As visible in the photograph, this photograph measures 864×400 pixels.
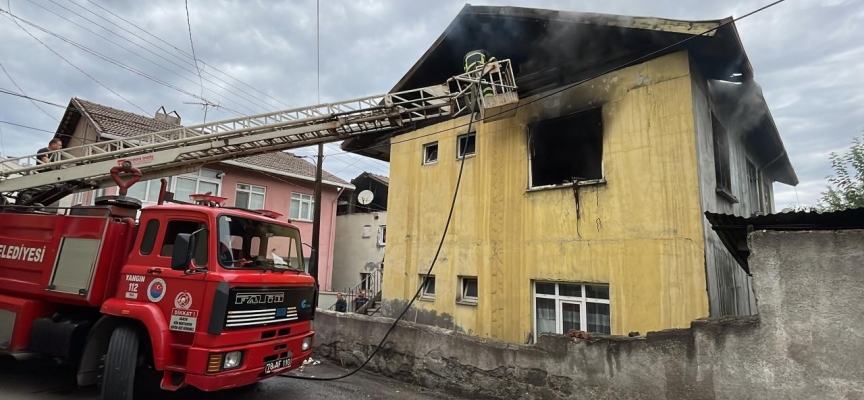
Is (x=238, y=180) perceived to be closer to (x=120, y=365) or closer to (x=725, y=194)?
(x=120, y=365)

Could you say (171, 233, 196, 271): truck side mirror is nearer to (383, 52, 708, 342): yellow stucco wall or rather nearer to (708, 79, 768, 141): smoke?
(383, 52, 708, 342): yellow stucco wall

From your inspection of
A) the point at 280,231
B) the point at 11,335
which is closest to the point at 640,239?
the point at 280,231

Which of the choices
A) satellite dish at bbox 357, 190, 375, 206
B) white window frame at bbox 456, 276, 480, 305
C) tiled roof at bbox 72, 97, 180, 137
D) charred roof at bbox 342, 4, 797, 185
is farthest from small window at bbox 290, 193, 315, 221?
white window frame at bbox 456, 276, 480, 305

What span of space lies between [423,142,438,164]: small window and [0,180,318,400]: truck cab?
4.18 metres

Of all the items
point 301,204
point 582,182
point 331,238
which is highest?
point 301,204

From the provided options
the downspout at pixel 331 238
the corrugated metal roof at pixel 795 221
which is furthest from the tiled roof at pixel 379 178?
the corrugated metal roof at pixel 795 221

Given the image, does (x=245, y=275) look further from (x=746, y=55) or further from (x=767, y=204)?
(x=767, y=204)

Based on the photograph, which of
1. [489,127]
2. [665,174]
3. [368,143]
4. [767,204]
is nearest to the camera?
[665,174]

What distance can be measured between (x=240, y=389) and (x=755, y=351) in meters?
6.90

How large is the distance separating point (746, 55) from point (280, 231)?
783cm

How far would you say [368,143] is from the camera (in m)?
11.2

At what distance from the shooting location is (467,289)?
835 cm

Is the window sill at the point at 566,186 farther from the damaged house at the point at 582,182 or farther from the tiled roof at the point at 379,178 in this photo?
the tiled roof at the point at 379,178

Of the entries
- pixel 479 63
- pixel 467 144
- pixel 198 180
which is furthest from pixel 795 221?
pixel 198 180
